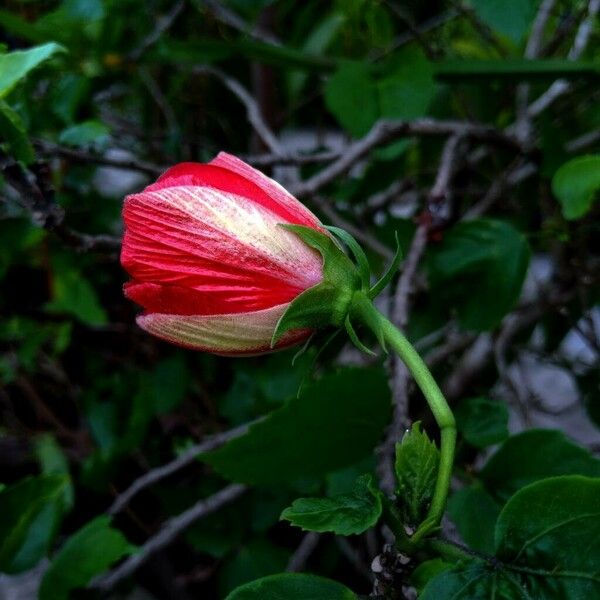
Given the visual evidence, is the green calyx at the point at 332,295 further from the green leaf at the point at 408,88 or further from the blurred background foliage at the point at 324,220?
the green leaf at the point at 408,88

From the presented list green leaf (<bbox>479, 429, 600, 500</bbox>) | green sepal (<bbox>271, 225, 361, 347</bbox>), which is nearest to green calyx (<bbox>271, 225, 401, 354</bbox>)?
green sepal (<bbox>271, 225, 361, 347</bbox>)

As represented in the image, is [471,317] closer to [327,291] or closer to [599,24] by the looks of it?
[327,291]

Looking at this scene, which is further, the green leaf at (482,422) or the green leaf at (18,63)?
the green leaf at (482,422)

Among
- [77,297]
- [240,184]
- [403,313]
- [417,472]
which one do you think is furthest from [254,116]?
[417,472]

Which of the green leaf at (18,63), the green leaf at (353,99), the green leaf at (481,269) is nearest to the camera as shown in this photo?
the green leaf at (18,63)

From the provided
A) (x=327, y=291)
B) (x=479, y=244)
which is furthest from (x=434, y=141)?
(x=327, y=291)

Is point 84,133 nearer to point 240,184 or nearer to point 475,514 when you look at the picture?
point 240,184

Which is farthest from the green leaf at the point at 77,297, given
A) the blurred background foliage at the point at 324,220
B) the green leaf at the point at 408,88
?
the green leaf at the point at 408,88

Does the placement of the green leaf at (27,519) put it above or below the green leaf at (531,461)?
above
